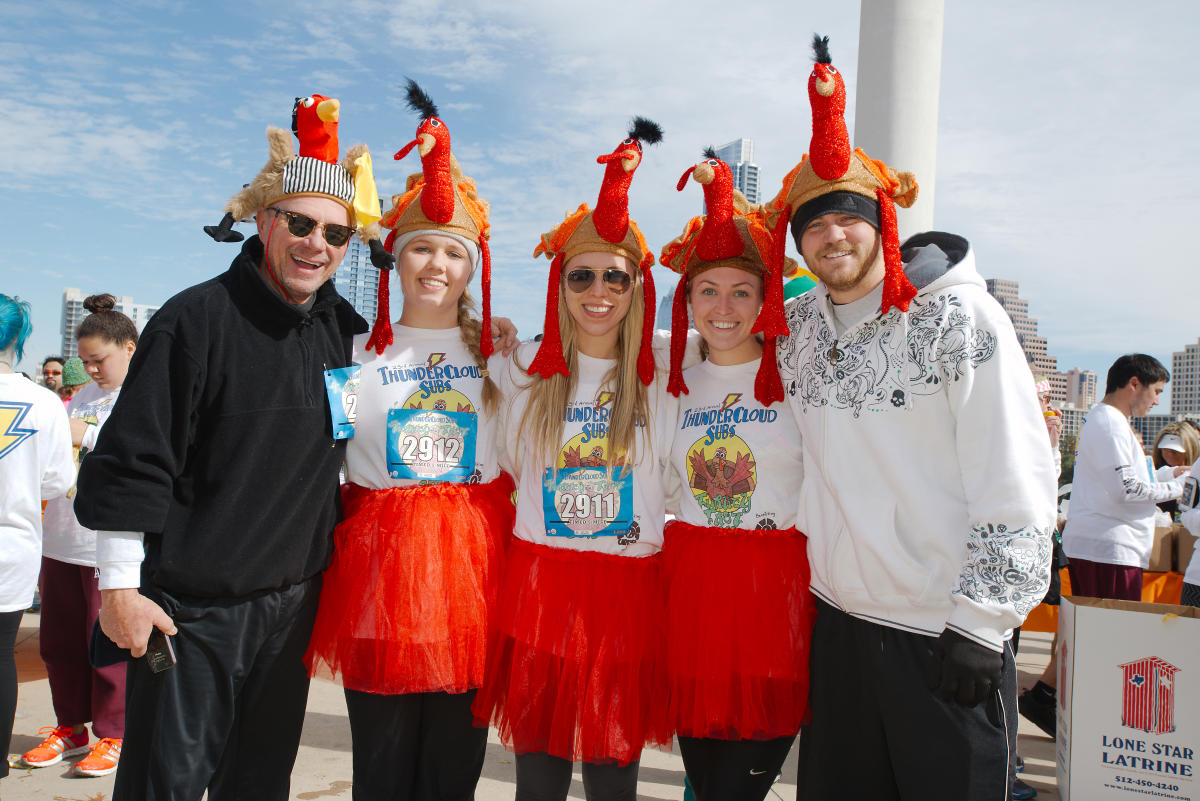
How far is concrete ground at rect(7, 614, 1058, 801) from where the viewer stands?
353cm

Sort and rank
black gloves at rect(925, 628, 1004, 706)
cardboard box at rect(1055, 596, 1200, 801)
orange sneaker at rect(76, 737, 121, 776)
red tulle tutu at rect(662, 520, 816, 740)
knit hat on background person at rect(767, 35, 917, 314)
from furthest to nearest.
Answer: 1. orange sneaker at rect(76, 737, 121, 776)
2. cardboard box at rect(1055, 596, 1200, 801)
3. red tulle tutu at rect(662, 520, 816, 740)
4. knit hat on background person at rect(767, 35, 917, 314)
5. black gloves at rect(925, 628, 1004, 706)

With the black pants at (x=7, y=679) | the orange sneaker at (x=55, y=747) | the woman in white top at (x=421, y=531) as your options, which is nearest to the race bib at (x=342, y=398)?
the woman in white top at (x=421, y=531)

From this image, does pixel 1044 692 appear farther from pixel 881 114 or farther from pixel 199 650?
pixel 199 650

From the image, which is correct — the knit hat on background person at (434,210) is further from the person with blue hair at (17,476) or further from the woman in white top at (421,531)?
the person with blue hair at (17,476)

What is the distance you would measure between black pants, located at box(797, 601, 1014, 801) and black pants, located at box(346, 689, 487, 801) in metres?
1.06

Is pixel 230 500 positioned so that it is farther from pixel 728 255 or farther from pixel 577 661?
pixel 728 255

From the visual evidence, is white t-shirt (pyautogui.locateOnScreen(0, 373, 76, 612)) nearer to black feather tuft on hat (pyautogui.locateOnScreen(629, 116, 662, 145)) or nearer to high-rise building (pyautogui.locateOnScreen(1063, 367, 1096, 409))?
black feather tuft on hat (pyautogui.locateOnScreen(629, 116, 662, 145))

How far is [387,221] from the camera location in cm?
287

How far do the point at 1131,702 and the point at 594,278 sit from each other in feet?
10.4

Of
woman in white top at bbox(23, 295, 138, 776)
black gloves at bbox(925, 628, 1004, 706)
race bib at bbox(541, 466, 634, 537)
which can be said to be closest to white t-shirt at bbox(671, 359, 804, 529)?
race bib at bbox(541, 466, 634, 537)

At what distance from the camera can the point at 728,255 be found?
2666 millimetres

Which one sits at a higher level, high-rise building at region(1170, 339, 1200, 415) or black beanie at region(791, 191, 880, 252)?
high-rise building at region(1170, 339, 1200, 415)

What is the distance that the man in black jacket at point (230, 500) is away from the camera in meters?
2.12

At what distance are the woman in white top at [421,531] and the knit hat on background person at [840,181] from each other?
1.22 meters
